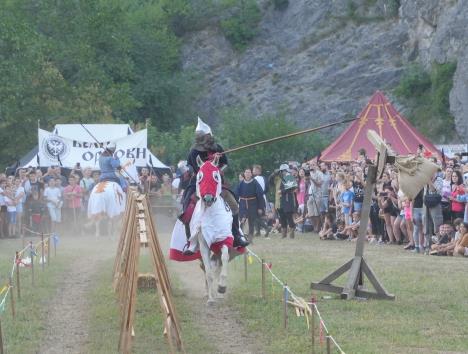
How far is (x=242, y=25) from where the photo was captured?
223 feet

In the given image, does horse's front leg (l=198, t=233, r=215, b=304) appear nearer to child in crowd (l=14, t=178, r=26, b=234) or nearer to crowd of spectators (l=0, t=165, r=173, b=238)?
crowd of spectators (l=0, t=165, r=173, b=238)

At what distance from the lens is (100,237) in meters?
29.1

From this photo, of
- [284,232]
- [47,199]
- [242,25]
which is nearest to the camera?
[284,232]

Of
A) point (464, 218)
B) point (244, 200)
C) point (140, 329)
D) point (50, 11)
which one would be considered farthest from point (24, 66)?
point (140, 329)

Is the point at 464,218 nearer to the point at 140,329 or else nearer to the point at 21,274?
the point at 21,274

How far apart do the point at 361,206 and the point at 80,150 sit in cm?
1078

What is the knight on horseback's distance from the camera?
51.8ft

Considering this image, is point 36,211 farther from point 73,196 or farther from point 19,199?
point 73,196

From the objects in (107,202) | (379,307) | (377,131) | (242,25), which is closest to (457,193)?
(379,307)

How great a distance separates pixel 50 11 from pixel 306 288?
4895cm

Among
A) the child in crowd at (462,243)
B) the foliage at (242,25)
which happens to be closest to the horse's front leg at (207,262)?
the child in crowd at (462,243)

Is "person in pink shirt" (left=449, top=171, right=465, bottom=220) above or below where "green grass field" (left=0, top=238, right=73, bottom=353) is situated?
above

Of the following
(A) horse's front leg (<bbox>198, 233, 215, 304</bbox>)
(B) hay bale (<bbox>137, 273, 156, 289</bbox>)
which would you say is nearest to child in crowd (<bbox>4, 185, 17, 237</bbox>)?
(B) hay bale (<bbox>137, 273, 156, 289</bbox>)

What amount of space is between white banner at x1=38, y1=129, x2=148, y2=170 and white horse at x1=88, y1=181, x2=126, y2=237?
16.5 feet
